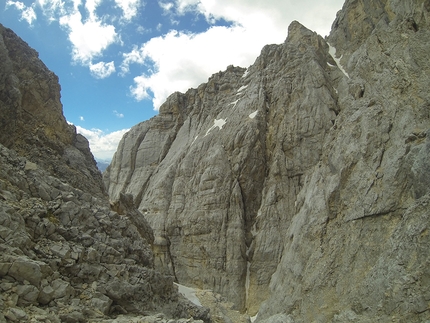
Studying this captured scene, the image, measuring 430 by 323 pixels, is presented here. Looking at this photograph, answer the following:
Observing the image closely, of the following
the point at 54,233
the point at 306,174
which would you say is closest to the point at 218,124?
the point at 306,174

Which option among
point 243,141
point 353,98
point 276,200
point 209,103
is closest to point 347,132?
point 353,98

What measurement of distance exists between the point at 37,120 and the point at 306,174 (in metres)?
29.2

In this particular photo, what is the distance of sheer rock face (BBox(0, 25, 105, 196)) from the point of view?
1897cm

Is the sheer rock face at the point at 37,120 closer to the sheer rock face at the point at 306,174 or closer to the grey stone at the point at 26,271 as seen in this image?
the grey stone at the point at 26,271

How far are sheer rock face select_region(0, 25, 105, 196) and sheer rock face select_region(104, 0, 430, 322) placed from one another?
17214 millimetres

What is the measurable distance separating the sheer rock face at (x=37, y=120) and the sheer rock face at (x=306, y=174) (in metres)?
17.2

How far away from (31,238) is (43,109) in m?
12.4

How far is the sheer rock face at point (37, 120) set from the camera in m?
19.0

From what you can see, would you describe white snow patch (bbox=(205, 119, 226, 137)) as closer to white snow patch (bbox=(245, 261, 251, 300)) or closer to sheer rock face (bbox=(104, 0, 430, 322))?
sheer rock face (bbox=(104, 0, 430, 322))

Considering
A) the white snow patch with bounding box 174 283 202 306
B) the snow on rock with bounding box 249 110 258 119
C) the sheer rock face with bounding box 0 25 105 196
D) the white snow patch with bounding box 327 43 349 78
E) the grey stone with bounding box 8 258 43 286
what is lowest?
the white snow patch with bounding box 174 283 202 306

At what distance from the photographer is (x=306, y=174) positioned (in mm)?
39906

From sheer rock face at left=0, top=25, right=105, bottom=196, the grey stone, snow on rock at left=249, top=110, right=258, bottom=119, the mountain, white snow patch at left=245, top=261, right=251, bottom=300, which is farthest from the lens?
snow on rock at left=249, top=110, right=258, bottom=119

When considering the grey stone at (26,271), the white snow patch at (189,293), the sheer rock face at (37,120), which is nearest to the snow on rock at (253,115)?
the white snow patch at (189,293)

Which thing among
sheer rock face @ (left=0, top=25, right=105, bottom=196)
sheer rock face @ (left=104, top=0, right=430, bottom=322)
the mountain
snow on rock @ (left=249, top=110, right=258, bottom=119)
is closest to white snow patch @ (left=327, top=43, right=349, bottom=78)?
sheer rock face @ (left=104, top=0, right=430, bottom=322)
